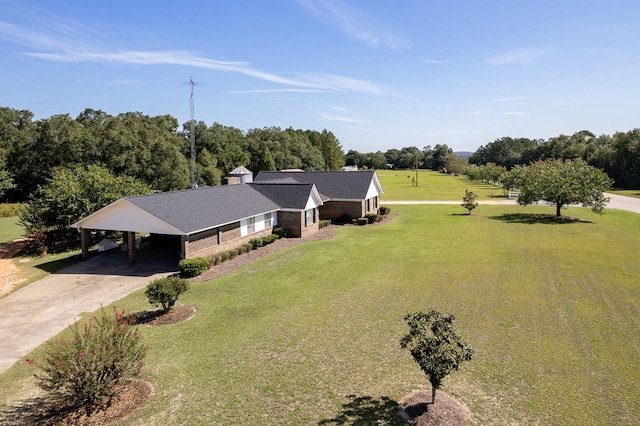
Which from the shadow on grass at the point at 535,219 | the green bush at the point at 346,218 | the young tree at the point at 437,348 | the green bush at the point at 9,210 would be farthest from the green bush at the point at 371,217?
the green bush at the point at 9,210

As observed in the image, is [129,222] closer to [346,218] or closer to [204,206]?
[204,206]

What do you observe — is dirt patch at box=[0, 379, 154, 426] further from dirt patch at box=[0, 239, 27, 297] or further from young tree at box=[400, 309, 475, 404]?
dirt patch at box=[0, 239, 27, 297]

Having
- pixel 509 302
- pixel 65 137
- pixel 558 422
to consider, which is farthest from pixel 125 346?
pixel 65 137

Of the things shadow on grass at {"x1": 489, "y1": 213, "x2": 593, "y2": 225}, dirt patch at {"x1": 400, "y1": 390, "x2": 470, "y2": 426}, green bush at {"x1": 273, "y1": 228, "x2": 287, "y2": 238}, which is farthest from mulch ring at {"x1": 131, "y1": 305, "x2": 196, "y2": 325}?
shadow on grass at {"x1": 489, "y1": 213, "x2": 593, "y2": 225}

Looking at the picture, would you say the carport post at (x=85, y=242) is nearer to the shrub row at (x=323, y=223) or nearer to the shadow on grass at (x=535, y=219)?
the shrub row at (x=323, y=223)

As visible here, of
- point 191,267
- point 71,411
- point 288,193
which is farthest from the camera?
point 288,193

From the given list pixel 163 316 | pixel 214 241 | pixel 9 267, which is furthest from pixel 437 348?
pixel 9 267
